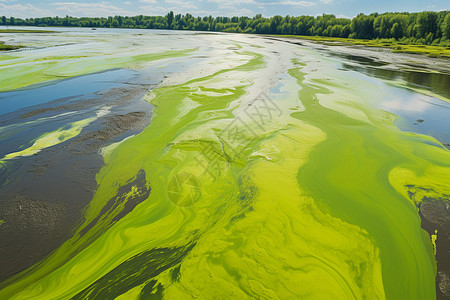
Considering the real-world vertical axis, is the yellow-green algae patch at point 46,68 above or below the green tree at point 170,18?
below

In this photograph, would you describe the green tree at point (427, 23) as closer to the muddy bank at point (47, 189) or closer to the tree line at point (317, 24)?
the tree line at point (317, 24)

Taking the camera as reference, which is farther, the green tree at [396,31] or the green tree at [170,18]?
the green tree at [170,18]

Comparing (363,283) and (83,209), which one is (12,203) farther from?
(363,283)

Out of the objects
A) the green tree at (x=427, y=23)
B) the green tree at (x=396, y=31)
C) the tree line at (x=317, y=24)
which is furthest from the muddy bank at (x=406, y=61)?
the green tree at (x=396, y=31)

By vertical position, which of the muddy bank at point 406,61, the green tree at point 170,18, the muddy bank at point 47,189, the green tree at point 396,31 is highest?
the green tree at point 170,18

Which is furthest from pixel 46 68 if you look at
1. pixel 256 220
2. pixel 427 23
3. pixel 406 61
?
pixel 427 23

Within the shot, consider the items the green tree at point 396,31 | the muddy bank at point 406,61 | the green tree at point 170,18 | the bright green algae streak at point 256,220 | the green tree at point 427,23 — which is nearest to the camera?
the bright green algae streak at point 256,220

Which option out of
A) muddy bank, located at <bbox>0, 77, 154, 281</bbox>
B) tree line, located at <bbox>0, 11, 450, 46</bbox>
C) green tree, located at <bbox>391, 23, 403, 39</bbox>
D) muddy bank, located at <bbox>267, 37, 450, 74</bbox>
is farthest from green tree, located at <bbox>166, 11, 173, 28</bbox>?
muddy bank, located at <bbox>0, 77, 154, 281</bbox>

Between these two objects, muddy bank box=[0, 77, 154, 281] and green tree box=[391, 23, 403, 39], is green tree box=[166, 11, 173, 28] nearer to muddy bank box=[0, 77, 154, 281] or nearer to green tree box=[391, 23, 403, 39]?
green tree box=[391, 23, 403, 39]
